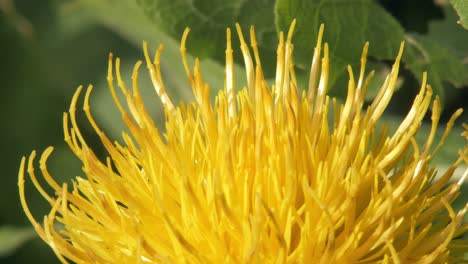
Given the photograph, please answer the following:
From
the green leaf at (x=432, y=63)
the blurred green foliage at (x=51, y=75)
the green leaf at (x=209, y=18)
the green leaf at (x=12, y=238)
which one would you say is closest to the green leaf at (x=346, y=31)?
the green leaf at (x=432, y=63)

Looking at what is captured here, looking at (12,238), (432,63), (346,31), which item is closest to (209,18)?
(346,31)

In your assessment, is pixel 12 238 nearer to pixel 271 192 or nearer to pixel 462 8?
pixel 271 192

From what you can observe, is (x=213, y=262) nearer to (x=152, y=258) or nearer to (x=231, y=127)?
(x=152, y=258)

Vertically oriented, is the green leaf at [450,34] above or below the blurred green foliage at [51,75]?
below

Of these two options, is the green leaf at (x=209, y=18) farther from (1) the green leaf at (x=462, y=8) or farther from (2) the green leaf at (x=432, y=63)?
(1) the green leaf at (x=462, y=8)

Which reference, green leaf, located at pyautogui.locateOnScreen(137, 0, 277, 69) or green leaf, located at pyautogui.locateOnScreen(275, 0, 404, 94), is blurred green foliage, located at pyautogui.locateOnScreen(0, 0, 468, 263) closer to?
green leaf, located at pyautogui.locateOnScreen(137, 0, 277, 69)

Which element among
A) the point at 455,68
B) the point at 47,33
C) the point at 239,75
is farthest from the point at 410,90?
the point at 47,33
